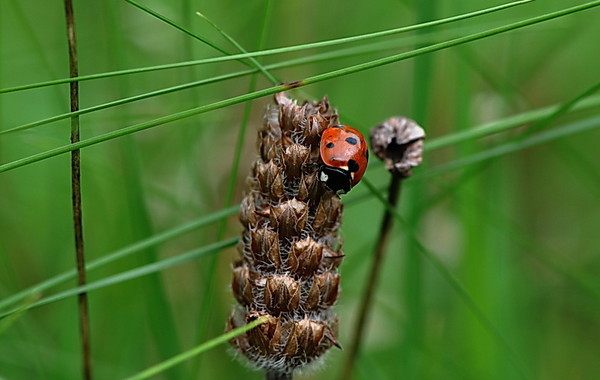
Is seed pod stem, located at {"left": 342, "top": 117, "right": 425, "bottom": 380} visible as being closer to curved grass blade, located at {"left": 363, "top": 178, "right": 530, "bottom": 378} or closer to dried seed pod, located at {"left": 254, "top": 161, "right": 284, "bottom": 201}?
curved grass blade, located at {"left": 363, "top": 178, "right": 530, "bottom": 378}

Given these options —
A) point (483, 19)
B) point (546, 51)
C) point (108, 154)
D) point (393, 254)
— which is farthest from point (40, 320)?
point (546, 51)

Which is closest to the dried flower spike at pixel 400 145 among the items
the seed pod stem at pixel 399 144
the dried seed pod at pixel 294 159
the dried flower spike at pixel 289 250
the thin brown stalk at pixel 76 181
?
the seed pod stem at pixel 399 144

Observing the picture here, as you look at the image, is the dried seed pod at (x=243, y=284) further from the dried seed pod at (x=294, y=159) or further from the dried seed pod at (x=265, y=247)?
the dried seed pod at (x=294, y=159)

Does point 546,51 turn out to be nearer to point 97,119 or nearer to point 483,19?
point 483,19

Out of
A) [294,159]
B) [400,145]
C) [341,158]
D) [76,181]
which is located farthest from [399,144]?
[76,181]

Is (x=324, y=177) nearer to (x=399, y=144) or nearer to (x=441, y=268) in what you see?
(x=399, y=144)

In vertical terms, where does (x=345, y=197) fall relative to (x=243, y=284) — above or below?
above
